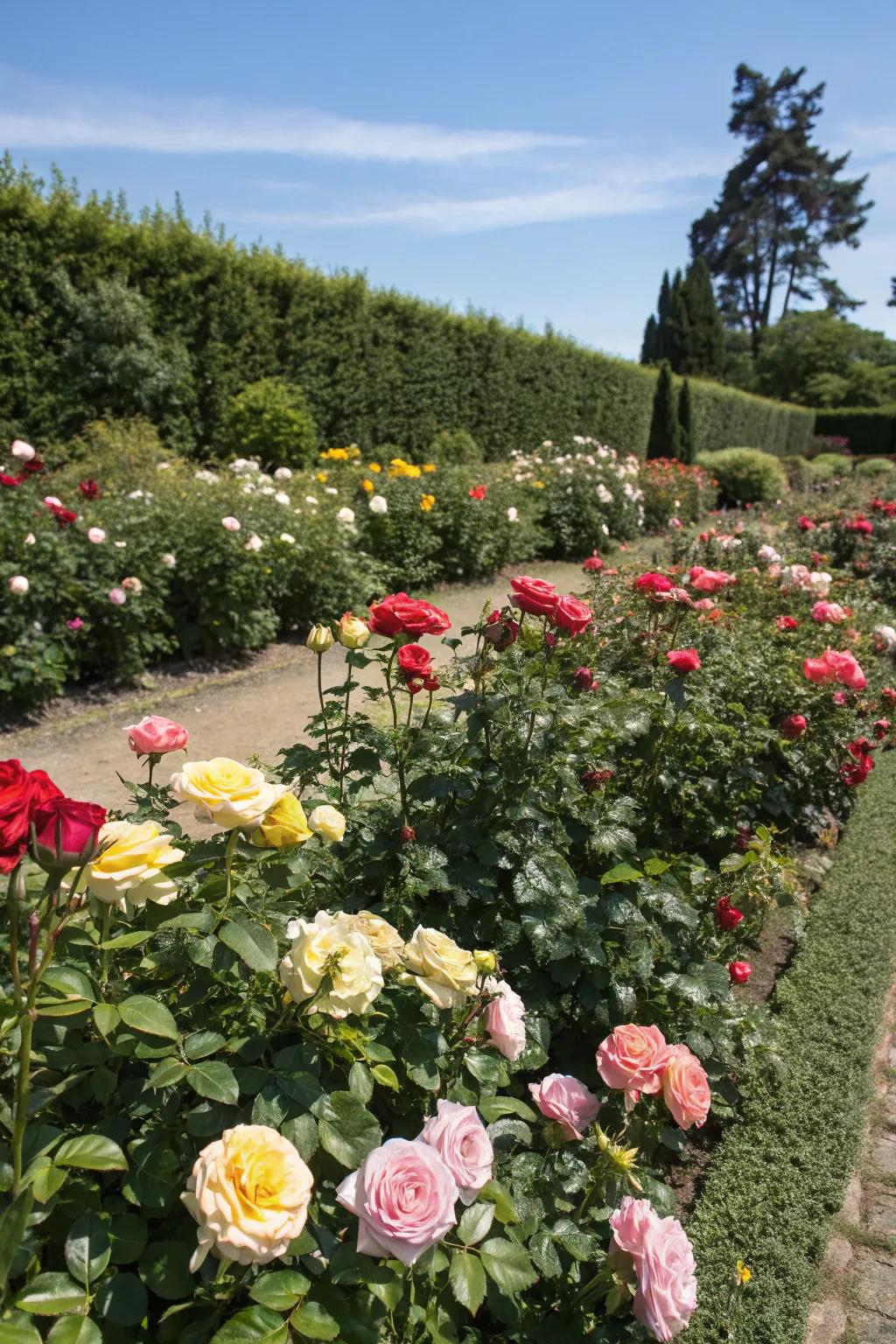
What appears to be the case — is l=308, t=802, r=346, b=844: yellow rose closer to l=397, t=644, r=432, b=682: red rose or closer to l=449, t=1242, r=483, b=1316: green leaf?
l=397, t=644, r=432, b=682: red rose

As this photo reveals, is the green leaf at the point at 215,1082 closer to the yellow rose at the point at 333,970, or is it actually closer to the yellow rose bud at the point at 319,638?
the yellow rose at the point at 333,970

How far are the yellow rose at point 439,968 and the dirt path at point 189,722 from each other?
2491mm

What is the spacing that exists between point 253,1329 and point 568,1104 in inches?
26.9

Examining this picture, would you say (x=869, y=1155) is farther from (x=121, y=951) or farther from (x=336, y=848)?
(x=121, y=951)

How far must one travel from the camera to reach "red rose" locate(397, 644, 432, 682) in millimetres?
1823

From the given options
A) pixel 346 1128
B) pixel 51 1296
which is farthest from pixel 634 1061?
pixel 51 1296

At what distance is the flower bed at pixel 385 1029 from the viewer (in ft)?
3.51

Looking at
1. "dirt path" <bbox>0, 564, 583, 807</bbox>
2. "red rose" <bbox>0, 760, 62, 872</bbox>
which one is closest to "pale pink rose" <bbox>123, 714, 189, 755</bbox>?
"red rose" <bbox>0, 760, 62, 872</bbox>

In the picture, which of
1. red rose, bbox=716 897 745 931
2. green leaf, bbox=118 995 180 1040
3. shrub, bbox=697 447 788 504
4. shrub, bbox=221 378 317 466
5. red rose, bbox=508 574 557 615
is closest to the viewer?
green leaf, bbox=118 995 180 1040

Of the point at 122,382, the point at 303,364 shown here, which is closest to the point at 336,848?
the point at 122,382

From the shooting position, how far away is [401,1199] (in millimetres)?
1072

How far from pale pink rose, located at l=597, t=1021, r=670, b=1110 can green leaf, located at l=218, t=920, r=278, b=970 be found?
68 cm

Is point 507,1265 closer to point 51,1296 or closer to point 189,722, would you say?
point 51,1296

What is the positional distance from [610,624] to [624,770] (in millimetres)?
1180
